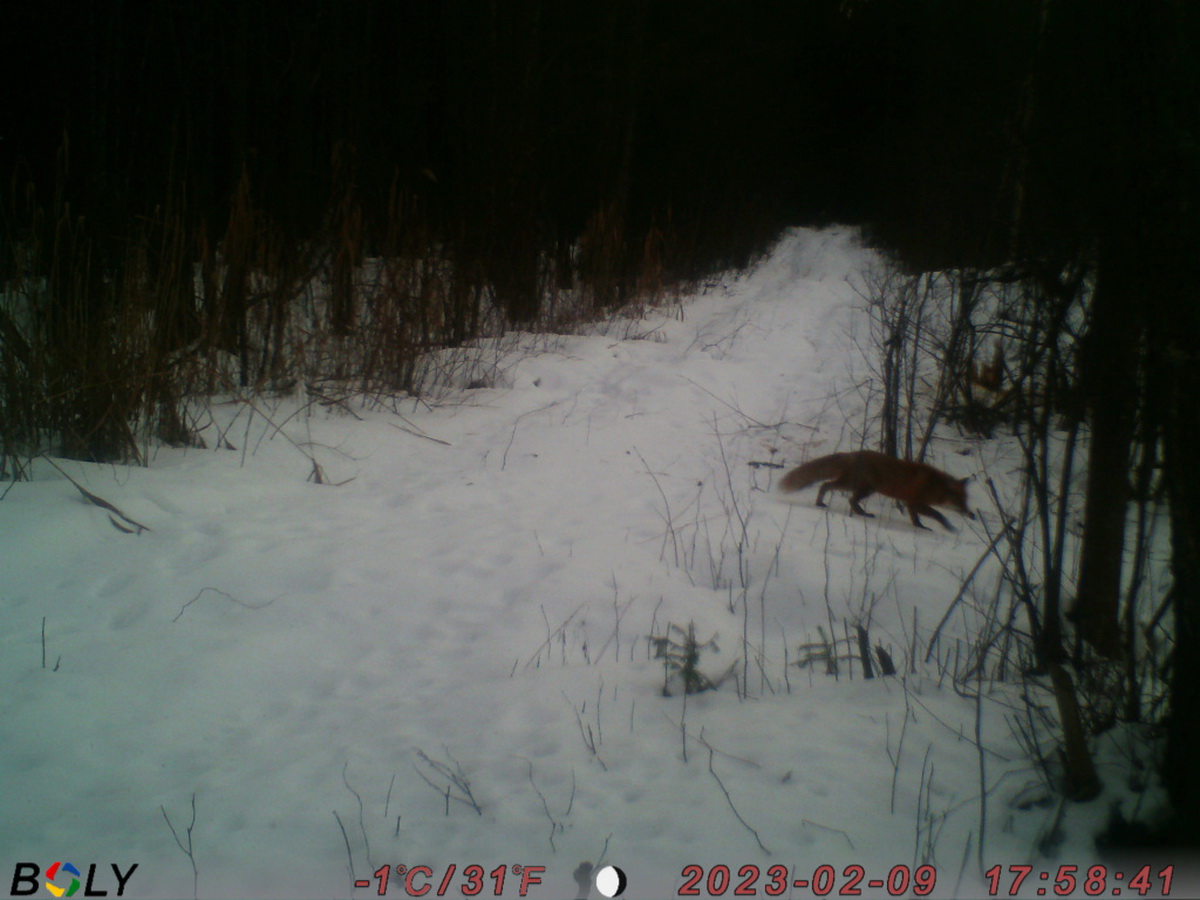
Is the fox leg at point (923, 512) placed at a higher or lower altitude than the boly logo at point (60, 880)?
higher

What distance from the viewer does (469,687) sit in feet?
6.47

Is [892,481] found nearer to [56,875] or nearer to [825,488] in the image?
[825,488]

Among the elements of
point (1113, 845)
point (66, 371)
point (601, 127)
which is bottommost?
point (1113, 845)

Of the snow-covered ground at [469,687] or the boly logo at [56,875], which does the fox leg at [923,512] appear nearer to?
the snow-covered ground at [469,687]

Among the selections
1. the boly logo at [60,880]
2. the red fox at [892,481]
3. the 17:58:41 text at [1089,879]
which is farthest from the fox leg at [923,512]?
the boly logo at [60,880]

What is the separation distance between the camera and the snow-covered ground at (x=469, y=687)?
1.40 meters

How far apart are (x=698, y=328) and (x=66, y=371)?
628cm

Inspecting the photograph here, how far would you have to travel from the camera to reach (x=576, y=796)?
1560mm

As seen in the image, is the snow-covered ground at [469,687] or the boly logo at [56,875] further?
the snow-covered ground at [469,687]

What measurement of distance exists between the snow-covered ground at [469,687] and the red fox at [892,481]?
0.15m

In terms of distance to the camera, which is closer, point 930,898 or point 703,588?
point 930,898

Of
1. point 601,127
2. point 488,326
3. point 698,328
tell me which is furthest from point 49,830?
point 601,127

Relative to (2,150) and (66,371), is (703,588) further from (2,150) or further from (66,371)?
(2,150)

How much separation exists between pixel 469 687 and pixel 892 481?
8.24 feet
